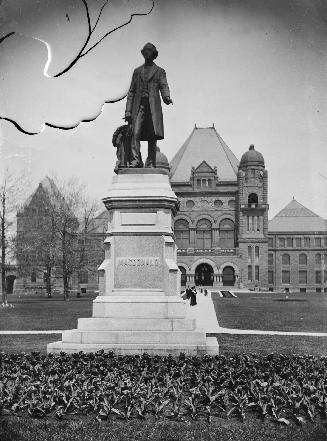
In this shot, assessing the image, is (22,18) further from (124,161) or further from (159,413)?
(124,161)

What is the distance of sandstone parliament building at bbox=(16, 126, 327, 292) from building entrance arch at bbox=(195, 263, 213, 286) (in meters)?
0.13

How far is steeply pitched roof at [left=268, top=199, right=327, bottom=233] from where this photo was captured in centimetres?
7962

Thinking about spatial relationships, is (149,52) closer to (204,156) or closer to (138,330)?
(138,330)

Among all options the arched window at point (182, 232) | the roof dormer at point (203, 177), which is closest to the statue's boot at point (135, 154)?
the arched window at point (182, 232)

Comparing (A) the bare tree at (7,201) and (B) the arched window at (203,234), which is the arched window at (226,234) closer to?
(B) the arched window at (203,234)

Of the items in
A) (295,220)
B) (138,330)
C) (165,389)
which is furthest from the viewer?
(295,220)

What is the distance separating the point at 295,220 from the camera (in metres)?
81.3

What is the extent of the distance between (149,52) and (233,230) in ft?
210

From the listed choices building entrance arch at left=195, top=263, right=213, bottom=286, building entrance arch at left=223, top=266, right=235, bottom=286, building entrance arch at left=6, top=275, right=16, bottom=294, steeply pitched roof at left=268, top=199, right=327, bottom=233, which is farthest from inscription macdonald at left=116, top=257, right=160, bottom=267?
steeply pitched roof at left=268, top=199, right=327, bottom=233

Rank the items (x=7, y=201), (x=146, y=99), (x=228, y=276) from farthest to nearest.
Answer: (x=228, y=276), (x=7, y=201), (x=146, y=99)

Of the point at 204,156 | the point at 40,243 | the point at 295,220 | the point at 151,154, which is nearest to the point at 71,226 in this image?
the point at 40,243

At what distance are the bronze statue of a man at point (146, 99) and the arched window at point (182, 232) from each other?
206 ft

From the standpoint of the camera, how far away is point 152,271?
34.8 ft

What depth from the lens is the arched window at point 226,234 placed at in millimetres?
74125
